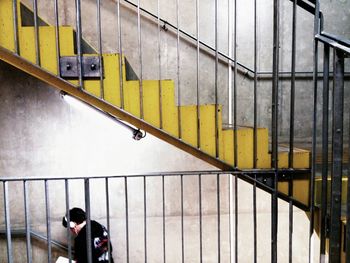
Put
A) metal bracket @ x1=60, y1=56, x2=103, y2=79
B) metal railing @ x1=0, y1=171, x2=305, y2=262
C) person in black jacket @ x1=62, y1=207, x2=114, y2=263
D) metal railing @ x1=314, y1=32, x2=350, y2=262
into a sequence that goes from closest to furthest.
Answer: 1. metal railing @ x1=314, y1=32, x2=350, y2=262
2. metal bracket @ x1=60, y1=56, x2=103, y2=79
3. person in black jacket @ x1=62, y1=207, x2=114, y2=263
4. metal railing @ x1=0, y1=171, x2=305, y2=262

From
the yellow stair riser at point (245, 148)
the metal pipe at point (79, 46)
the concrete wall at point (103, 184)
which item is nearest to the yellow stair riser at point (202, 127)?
the yellow stair riser at point (245, 148)

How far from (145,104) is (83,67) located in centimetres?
56

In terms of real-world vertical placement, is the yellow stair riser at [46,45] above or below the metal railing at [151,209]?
above

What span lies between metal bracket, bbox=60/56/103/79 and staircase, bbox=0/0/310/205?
0.10 feet

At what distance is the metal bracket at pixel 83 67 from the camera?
7.52ft

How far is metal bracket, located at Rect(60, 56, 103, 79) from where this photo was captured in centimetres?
229

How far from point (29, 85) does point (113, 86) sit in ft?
7.61

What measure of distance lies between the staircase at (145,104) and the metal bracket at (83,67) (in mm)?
32

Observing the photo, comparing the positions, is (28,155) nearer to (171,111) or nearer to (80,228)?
(80,228)

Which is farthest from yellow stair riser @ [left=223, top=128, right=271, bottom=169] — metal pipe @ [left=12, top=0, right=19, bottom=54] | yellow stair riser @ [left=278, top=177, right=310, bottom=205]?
metal pipe @ [left=12, top=0, right=19, bottom=54]

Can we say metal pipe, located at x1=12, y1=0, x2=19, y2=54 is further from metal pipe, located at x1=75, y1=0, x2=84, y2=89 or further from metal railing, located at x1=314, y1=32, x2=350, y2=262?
metal railing, located at x1=314, y1=32, x2=350, y2=262

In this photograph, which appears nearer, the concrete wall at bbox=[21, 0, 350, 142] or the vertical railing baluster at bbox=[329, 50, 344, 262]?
the vertical railing baluster at bbox=[329, 50, 344, 262]

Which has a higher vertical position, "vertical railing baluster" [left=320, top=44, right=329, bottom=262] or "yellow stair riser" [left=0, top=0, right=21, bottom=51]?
"yellow stair riser" [left=0, top=0, right=21, bottom=51]

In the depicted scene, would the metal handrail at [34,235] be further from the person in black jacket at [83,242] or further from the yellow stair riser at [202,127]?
the yellow stair riser at [202,127]
